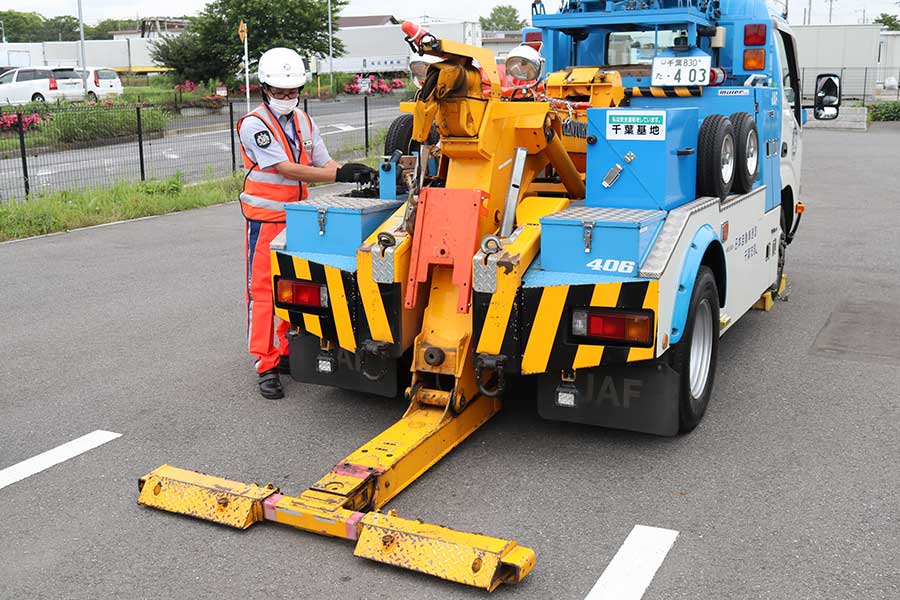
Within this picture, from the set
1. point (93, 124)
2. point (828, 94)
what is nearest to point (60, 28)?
point (93, 124)

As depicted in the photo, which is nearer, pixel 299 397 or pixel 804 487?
pixel 804 487

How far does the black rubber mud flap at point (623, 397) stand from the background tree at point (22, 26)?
149m

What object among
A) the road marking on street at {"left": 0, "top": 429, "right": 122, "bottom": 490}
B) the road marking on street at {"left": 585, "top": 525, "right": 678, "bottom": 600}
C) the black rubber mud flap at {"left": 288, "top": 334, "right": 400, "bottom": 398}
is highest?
the black rubber mud flap at {"left": 288, "top": 334, "right": 400, "bottom": 398}

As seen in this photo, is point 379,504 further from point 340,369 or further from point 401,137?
point 401,137

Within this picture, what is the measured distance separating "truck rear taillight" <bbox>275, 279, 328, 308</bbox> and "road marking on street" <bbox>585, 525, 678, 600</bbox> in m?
2.09

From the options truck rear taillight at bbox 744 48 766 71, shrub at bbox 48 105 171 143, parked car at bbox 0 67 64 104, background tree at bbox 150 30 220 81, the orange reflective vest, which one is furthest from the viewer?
Answer: background tree at bbox 150 30 220 81

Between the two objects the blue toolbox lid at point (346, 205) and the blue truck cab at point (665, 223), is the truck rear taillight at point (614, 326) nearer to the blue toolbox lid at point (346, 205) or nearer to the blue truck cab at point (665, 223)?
the blue truck cab at point (665, 223)

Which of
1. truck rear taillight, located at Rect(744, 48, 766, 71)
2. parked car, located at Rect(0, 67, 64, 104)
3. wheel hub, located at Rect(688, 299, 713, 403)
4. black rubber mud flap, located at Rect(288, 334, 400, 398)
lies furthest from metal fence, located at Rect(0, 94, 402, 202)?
parked car, located at Rect(0, 67, 64, 104)

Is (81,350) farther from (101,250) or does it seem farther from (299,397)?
(101,250)

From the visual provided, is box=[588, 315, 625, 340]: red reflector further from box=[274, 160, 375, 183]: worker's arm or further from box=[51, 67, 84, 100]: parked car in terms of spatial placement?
box=[51, 67, 84, 100]: parked car

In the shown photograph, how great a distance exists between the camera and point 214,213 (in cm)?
1394

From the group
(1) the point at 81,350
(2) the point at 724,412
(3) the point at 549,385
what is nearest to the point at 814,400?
(2) the point at 724,412

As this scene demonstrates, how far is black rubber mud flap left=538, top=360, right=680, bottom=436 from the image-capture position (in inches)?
192

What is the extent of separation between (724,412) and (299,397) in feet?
8.48
